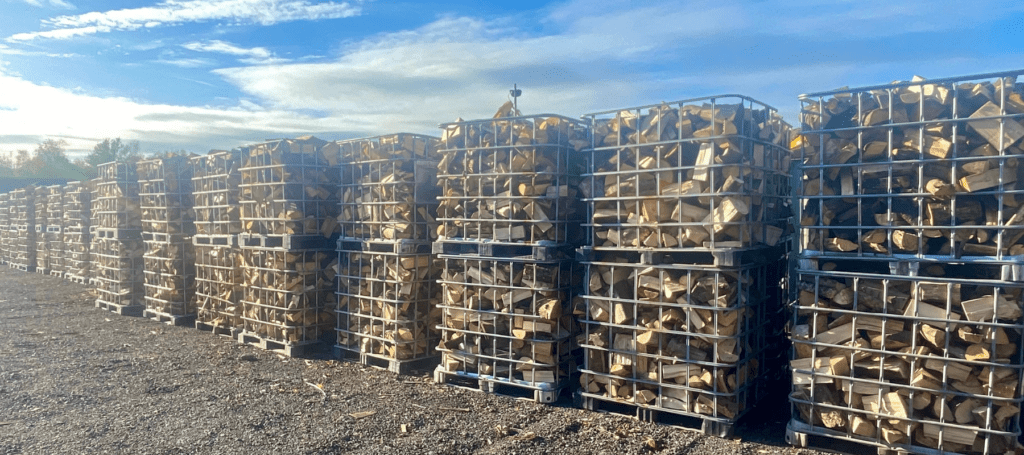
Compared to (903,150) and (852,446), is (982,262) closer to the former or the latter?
(903,150)

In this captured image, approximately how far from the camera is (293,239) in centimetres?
973

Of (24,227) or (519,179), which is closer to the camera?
(519,179)

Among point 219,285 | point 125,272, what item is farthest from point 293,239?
point 125,272

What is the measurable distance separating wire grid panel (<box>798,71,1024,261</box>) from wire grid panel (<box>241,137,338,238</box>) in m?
6.98

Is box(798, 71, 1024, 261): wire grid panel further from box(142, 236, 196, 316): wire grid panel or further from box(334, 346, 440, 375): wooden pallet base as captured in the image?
box(142, 236, 196, 316): wire grid panel

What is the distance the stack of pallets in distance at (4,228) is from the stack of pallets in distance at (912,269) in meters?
29.2

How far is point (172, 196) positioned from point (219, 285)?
8.25 ft

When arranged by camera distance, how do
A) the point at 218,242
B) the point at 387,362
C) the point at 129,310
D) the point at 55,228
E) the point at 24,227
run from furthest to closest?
the point at 24,227
the point at 55,228
the point at 129,310
the point at 218,242
the point at 387,362

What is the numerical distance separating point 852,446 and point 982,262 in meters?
1.92

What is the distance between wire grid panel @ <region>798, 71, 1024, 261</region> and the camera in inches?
199

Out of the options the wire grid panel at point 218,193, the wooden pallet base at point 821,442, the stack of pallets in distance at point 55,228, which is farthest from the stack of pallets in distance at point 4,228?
the wooden pallet base at point 821,442

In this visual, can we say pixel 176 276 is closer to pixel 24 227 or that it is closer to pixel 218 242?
pixel 218 242

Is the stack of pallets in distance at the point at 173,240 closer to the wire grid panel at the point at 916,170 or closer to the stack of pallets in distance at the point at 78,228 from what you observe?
the stack of pallets in distance at the point at 78,228

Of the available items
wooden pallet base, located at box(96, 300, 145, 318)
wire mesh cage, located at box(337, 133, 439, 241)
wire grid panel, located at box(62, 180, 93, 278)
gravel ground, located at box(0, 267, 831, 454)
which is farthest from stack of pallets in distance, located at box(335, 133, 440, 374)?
wire grid panel, located at box(62, 180, 93, 278)
